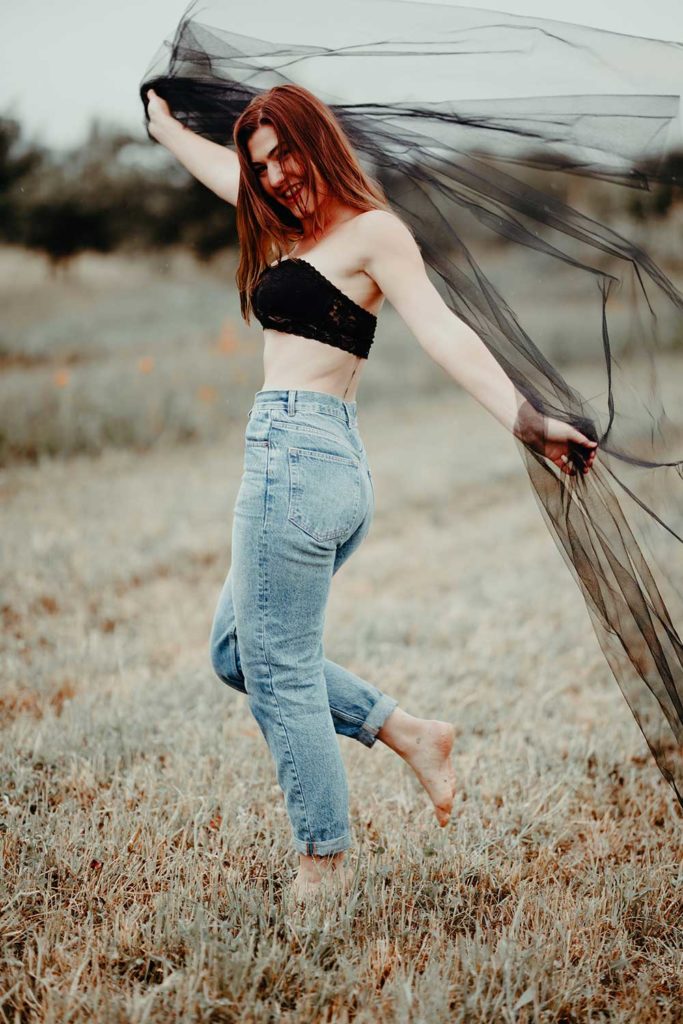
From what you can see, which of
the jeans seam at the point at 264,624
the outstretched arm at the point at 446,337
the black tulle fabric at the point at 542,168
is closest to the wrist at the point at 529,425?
the outstretched arm at the point at 446,337

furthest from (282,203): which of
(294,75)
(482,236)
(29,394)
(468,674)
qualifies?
(29,394)

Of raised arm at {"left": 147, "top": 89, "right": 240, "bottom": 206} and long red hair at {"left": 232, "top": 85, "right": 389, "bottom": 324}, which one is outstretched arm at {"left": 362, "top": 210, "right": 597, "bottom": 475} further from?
raised arm at {"left": 147, "top": 89, "right": 240, "bottom": 206}

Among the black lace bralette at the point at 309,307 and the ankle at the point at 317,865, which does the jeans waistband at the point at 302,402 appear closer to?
the black lace bralette at the point at 309,307

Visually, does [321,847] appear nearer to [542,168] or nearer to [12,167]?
[542,168]

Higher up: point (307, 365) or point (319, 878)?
point (307, 365)

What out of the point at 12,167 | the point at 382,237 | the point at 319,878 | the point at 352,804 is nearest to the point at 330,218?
the point at 382,237

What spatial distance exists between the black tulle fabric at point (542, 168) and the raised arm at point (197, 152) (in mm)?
64

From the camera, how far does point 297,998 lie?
2.19 metres

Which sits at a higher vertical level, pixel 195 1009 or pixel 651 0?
pixel 651 0

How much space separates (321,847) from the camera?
2.51 meters

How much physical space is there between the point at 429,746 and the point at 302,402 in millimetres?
1228

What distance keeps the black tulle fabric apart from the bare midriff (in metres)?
0.51

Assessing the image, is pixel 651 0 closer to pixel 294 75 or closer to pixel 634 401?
pixel 294 75

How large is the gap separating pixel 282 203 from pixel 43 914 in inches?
85.1
